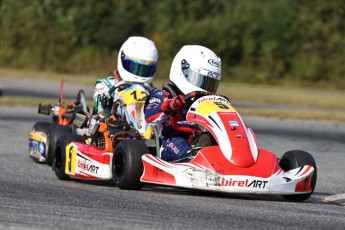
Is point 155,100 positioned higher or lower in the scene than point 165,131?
higher

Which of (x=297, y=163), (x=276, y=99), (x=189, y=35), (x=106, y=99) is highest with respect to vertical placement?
(x=297, y=163)

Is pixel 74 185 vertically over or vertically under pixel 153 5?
over

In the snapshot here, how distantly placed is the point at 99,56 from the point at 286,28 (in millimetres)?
7568

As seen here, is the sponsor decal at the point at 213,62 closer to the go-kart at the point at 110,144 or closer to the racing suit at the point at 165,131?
the racing suit at the point at 165,131

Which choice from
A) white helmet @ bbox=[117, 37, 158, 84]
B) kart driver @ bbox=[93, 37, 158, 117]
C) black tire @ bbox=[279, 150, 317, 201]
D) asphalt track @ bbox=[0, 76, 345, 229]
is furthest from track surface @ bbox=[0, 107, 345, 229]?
white helmet @ bbox=[117, 37, 158, 84]

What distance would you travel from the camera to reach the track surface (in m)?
5.64

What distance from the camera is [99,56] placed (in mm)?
36688

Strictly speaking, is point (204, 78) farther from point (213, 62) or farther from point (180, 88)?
point (180, 88)

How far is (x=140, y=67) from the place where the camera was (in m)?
10.8

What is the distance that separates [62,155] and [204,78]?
165cm

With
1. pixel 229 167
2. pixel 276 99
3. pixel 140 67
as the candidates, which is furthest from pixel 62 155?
pixel 276 99

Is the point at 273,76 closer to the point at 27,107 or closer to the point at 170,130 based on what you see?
the point at 27,107

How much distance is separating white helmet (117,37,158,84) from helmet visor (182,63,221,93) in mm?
2228

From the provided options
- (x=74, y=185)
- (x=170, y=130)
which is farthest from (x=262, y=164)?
(x=74, y=185)
